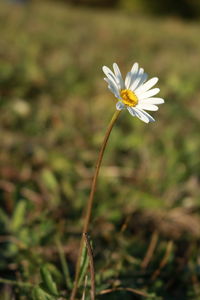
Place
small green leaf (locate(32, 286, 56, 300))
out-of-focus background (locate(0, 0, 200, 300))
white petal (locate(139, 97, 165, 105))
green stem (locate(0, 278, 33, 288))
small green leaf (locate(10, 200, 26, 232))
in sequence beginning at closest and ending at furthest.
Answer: white petal (locate(139, 97, 165, 105)), small green leaf (locate(32, 286, 56, 300)), green stem (locate(0, 278, 33, 288)), out-of-focus background (locate(0, 0, 200, 300)), small green leaf (locate(10, 200, 26, 232))

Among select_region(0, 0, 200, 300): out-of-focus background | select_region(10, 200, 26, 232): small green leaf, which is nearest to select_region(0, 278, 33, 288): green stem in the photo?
select_region(0, 0, 200, 300): out-of-focus background

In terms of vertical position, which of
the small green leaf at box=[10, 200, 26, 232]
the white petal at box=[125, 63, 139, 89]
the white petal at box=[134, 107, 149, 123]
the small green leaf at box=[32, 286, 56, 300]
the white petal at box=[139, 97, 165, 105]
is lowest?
the small green leaf at box=[32, 286, 56, 300]

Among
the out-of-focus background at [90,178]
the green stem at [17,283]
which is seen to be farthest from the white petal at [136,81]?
the green stem at [17,283]

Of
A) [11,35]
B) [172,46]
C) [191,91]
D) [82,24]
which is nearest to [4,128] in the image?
[191,91]

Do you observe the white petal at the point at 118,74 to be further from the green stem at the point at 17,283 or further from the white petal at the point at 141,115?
the green stem at the point at 17,283

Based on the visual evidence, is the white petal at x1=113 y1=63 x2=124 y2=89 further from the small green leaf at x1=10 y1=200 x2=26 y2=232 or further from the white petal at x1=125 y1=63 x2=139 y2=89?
the small green leaf at x1=10 y1=200 x2=26 y2=232

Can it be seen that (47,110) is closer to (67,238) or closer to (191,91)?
(67,238)
